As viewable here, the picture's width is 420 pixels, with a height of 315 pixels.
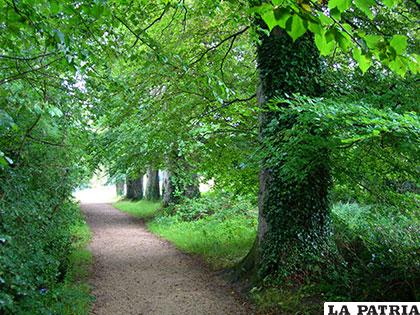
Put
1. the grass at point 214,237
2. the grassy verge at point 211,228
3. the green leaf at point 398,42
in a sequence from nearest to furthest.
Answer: the green leaf at point 398,42 → the grass at point 214,237 → the grassy verge at point 211,228

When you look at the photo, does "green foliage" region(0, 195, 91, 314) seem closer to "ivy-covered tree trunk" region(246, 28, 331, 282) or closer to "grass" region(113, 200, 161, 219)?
"ivy-covered tree trunk" region(246, 28, 331, 282)

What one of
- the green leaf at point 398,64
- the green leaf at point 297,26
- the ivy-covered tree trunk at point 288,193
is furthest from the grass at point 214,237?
the green leaf at point 297,26

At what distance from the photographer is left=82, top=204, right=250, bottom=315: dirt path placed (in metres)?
6.14

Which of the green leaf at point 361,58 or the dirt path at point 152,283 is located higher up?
the green leaf at point 361,58

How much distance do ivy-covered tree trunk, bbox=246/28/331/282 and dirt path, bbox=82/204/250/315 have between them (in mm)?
1013

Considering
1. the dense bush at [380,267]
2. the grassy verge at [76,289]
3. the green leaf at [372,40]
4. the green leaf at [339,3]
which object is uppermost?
the green leaf at [339,3]

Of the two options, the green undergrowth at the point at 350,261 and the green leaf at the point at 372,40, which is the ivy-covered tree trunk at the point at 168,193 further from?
the green leaf at the point at 372,40

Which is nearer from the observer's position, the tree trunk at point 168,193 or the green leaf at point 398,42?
the green leaf at point 398,42

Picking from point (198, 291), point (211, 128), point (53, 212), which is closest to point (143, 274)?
point (198, 291)

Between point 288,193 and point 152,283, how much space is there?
333 centimetres

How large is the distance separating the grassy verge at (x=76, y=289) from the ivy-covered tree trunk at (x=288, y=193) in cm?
290

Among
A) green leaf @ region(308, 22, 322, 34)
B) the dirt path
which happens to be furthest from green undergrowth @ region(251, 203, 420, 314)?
green leaf @ region(308, 22, 322, 34)

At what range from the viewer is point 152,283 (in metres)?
7.50

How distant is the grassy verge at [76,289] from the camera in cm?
528
